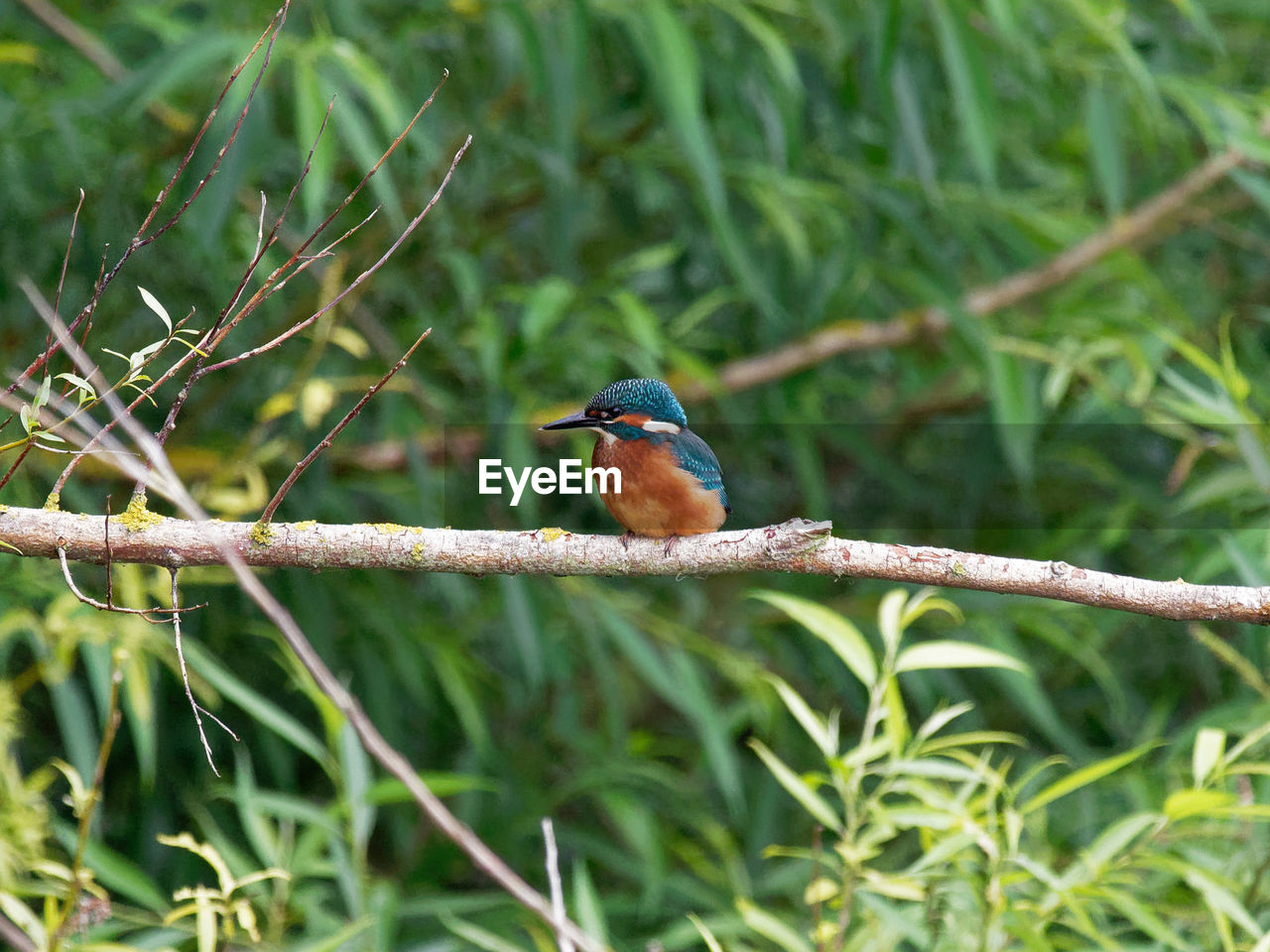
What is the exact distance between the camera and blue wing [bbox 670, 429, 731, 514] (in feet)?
5.20

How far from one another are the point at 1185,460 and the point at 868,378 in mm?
1362

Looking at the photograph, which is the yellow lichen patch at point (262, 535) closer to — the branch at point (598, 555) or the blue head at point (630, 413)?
the branch at point (598, 555)

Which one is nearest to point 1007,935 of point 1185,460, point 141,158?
point 1185,460

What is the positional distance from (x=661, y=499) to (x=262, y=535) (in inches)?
21.2

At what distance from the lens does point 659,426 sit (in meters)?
1.68

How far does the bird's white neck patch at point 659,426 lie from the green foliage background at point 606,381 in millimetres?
497

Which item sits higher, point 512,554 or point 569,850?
point 512,554

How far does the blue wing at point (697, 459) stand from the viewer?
1584mm

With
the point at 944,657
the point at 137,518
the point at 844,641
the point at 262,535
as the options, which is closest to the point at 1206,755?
the point at 944,657

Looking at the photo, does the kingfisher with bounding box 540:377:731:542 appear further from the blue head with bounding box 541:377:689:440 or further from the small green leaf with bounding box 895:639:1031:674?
the small green leaf with bounding box 895:639:1031:674

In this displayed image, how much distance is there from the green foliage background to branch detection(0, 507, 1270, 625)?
675 mm

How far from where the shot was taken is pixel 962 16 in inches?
92.7

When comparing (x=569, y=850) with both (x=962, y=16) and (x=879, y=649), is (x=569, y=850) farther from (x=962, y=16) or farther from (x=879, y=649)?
(x=962, y=16)

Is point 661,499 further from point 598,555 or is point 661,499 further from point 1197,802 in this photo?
point 1197,802
